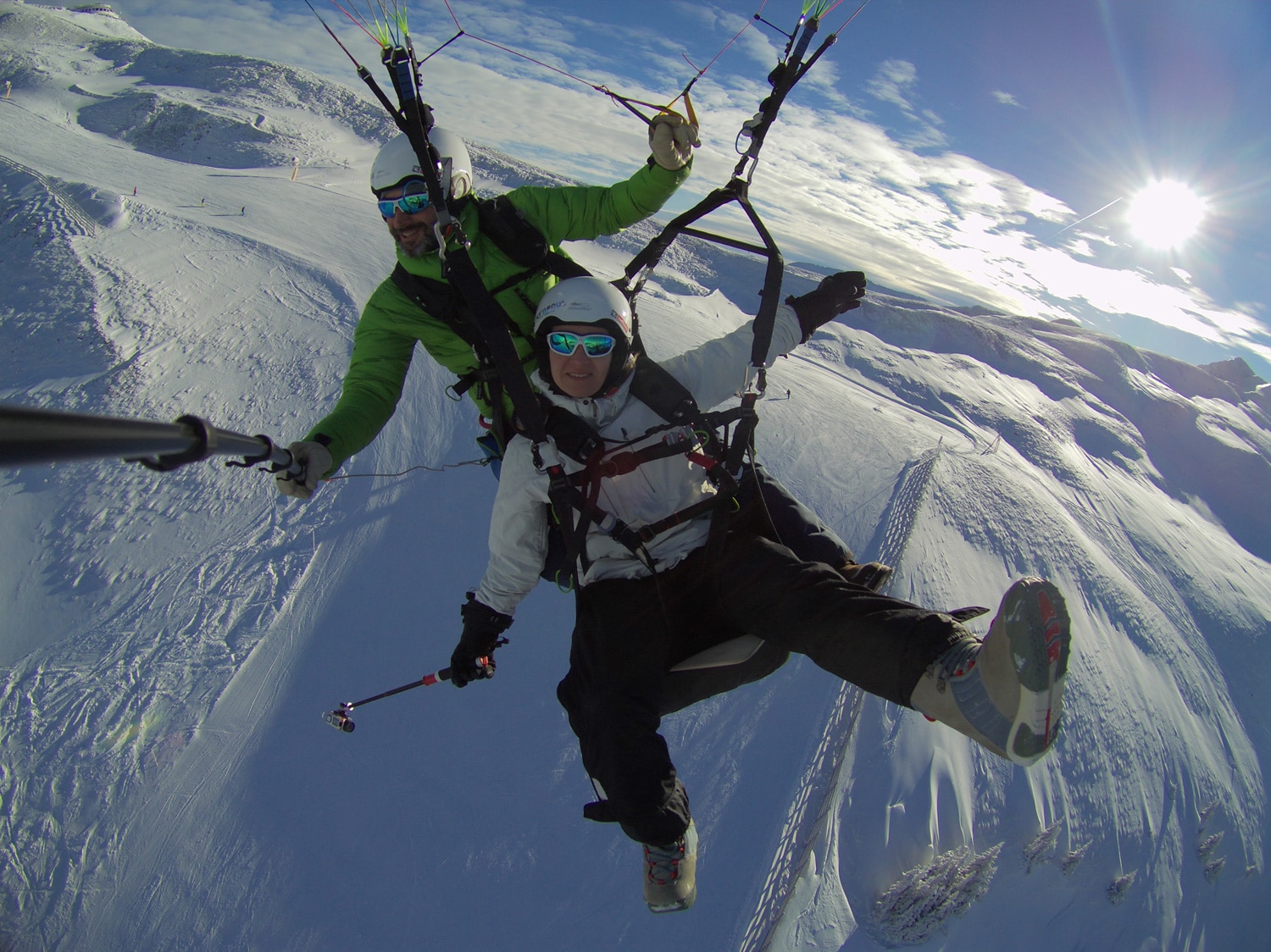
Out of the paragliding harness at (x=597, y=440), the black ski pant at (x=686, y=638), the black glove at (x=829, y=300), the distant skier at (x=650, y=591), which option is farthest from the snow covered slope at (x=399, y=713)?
the black glove at (x=829, y=300)

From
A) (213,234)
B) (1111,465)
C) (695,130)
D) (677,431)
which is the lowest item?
(1111,465)

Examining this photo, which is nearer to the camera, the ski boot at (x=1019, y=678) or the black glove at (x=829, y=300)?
the ski boot at (x=1019, y=678)

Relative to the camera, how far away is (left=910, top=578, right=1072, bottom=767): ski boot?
168 centimetres

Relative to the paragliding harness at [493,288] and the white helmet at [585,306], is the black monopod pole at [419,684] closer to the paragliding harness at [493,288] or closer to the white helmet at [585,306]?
the paragliding harness at [493,288]

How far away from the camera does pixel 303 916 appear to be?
5.10 m

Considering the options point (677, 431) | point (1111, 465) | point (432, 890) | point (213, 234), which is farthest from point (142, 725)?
point (1111, 465)

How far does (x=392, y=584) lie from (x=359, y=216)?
1339cm

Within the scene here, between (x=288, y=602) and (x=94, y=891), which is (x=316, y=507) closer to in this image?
(x=288, y=602)

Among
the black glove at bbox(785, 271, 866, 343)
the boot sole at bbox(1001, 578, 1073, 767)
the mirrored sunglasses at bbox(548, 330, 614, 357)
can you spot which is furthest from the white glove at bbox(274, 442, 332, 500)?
the boot sole at bbox(1001, 578, 1073, 767)

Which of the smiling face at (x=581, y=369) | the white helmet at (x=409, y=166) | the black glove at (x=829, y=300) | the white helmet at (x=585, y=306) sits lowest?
the smiling face at (x=581, y=369)

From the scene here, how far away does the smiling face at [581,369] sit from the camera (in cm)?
269

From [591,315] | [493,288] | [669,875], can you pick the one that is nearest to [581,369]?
[591,315]

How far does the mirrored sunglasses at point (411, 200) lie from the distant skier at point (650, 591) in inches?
36.0

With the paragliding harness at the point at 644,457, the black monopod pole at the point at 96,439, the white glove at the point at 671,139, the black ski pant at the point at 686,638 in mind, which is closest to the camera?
the black monopod pole at the point at 96,439
